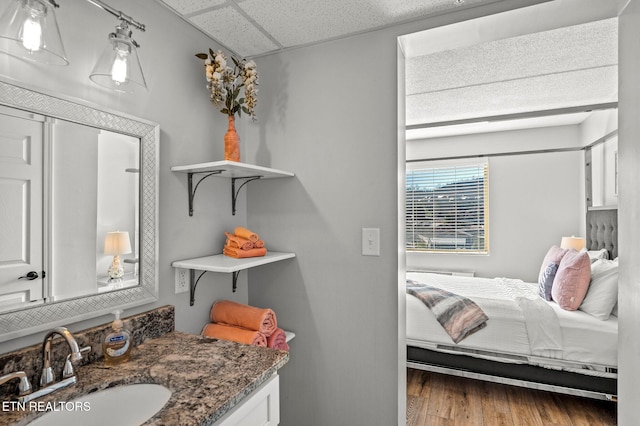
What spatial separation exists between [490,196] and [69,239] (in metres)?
4.37

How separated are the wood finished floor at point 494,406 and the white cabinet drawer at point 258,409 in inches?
60.6

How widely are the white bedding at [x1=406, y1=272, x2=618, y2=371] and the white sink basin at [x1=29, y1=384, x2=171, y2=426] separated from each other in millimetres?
2102

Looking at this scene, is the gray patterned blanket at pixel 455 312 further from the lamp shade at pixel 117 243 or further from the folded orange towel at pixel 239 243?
the lamp shade at pixel 117 243

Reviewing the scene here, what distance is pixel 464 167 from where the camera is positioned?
4.39m

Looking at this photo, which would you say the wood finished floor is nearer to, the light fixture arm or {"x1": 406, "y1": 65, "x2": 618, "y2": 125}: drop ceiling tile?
{"x1": 406, "y1": 65, "x2": 618, "y2": 125}: drop ceiling tile

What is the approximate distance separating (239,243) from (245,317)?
343 millimetres

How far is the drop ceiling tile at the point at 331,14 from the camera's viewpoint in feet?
4.55

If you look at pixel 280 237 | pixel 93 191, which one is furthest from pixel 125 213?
pixel 280 237

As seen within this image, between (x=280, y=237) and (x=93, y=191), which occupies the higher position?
(x=93, y=191)

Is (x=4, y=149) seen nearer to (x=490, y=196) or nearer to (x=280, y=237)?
(x=280, y=237)

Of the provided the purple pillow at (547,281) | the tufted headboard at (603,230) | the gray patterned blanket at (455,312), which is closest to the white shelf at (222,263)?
the gray patterned blanket at (455,312)

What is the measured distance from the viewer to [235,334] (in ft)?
4.89

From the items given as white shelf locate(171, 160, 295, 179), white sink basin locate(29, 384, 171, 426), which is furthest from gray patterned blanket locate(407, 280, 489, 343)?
white sink basin locate(29, 384, 171, 426)

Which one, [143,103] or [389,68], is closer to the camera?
[143,103]
